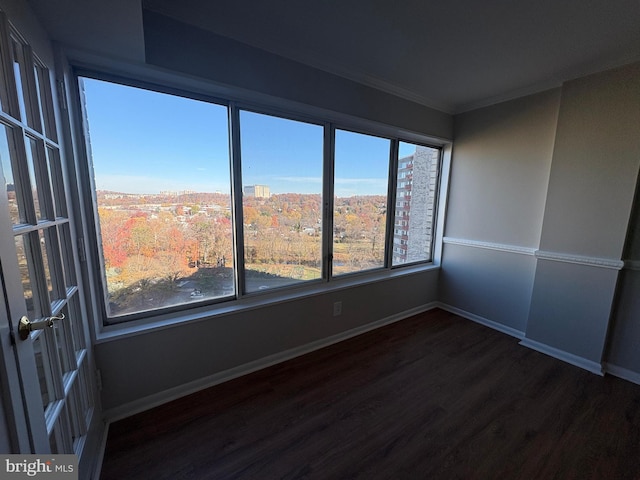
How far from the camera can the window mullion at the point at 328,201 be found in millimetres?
2387

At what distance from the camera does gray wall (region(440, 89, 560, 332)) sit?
8.24ft

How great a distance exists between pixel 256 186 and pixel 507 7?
1.88 meters

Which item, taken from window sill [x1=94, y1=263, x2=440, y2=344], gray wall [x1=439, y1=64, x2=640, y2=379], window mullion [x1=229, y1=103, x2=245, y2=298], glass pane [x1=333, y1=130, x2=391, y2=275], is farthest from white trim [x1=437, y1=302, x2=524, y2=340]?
window mullion [x1=229, y1=103, x2=245, y2=298]

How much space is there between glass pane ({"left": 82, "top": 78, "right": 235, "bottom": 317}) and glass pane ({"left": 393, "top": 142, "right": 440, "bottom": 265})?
1.93 metres

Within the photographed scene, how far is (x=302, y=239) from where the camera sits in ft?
7.84

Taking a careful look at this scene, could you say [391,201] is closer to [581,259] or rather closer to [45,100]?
[581,259]

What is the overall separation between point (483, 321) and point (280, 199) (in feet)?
8.69

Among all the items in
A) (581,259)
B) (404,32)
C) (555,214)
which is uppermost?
(404,32)

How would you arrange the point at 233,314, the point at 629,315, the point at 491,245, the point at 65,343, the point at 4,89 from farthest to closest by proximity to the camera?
the point at 491,245 → the point at 629,315 → the point at 233,314 → the point at 65,343 → the point at 4,89

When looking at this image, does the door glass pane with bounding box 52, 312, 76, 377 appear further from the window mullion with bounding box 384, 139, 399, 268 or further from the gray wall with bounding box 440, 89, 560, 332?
the gray wall with bounding box 440, 89, 560, 332

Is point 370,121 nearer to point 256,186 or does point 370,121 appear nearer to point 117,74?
point 256,186

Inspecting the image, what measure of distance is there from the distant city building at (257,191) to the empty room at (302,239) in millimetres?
21

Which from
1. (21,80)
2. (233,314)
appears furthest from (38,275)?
(233,314)

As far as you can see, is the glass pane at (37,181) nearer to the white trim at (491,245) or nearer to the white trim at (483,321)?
the white trim at (491,245)
